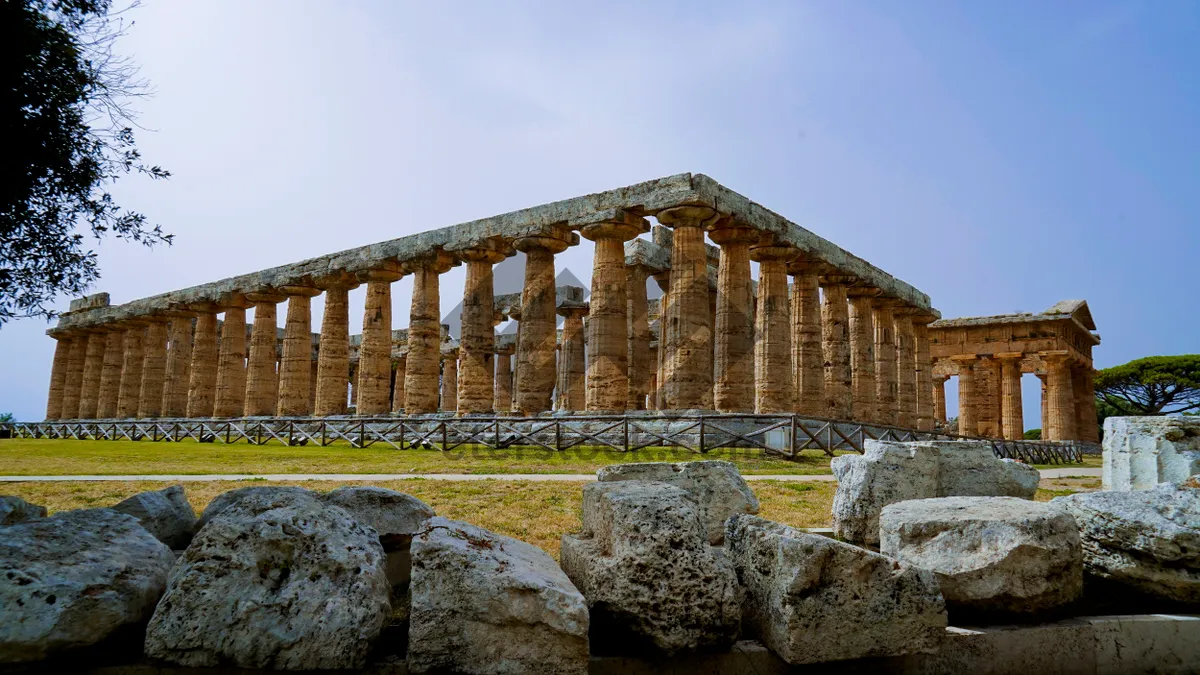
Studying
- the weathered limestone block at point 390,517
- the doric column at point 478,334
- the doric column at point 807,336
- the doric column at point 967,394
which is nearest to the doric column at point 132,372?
the doric column at point 478,334

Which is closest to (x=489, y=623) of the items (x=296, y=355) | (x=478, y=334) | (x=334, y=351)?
(x=478, y=334)

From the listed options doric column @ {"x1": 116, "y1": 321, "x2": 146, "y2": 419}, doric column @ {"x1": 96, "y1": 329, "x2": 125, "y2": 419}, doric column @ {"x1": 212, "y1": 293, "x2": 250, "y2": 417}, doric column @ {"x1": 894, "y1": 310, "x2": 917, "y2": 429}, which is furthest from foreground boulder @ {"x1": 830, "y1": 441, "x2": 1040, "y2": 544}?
doric column @ {"x1": 96, "y1": 329, "x2": 125, "y2": 419}

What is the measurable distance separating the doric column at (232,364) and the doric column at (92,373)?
13978mm

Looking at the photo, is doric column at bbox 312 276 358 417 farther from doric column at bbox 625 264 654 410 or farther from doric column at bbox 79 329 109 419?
doric column at bbox 79 329 109 419

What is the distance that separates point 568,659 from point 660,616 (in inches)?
19.4

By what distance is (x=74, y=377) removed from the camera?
47375 millimetres

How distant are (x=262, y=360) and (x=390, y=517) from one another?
3203 centimetres

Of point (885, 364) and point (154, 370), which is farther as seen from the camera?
point (154, 370)

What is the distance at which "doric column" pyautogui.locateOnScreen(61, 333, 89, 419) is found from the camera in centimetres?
4719

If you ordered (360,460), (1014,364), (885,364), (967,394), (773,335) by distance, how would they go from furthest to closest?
1. (967,394)
2. (1014,364)
3. (885,364)
4. (773,335)
5. (360,460)

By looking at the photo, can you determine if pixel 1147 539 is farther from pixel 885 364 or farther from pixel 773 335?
pixel 885 364

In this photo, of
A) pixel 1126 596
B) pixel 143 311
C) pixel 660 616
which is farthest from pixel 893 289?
pixel 143 311

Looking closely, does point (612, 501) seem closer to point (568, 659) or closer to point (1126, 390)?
point (568, 659)

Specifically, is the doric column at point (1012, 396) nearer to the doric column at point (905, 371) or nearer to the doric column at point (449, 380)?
the doric column at point (905, 371)
